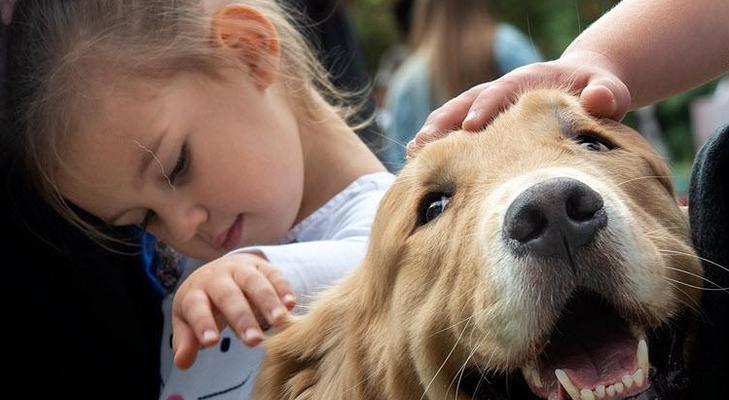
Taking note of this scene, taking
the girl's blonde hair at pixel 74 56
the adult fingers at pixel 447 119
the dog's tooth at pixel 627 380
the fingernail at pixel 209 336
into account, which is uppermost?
the girl's blonde hair at pixel 74 56

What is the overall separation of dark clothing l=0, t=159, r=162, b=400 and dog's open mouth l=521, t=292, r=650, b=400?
59.5 inches

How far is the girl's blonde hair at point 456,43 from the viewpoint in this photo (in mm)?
6953

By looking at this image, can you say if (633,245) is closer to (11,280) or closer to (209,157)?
(209,157)

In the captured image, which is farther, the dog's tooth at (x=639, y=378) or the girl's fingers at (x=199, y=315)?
the girl's fingers at (x=199, y=315)

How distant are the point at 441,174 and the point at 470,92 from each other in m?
0.30

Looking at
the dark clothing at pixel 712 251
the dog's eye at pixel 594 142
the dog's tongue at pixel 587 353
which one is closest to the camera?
the dark clothing at pixel 712 251

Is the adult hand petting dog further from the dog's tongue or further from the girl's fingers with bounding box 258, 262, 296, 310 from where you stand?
the dog's tongue

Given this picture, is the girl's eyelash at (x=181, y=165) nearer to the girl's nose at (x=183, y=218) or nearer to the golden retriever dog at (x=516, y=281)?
the girl's nose at (x=183, y=218)

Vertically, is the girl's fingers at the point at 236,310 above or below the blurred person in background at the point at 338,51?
above

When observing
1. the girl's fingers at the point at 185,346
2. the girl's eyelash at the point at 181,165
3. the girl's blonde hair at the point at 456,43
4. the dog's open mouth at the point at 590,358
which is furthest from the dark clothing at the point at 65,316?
the girl's blonde hair at the point at 456,43

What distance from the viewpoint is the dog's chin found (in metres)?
2.00

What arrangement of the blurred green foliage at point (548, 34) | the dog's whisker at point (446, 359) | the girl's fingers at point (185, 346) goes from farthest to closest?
the blurred green foliage at point (548, 34), the girl's fingers at point (185, 346), the dog's whisker at point (446, 359)

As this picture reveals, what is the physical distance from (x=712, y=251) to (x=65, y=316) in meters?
1.97

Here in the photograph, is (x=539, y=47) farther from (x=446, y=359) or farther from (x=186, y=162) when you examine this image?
(x=446, y=359)
